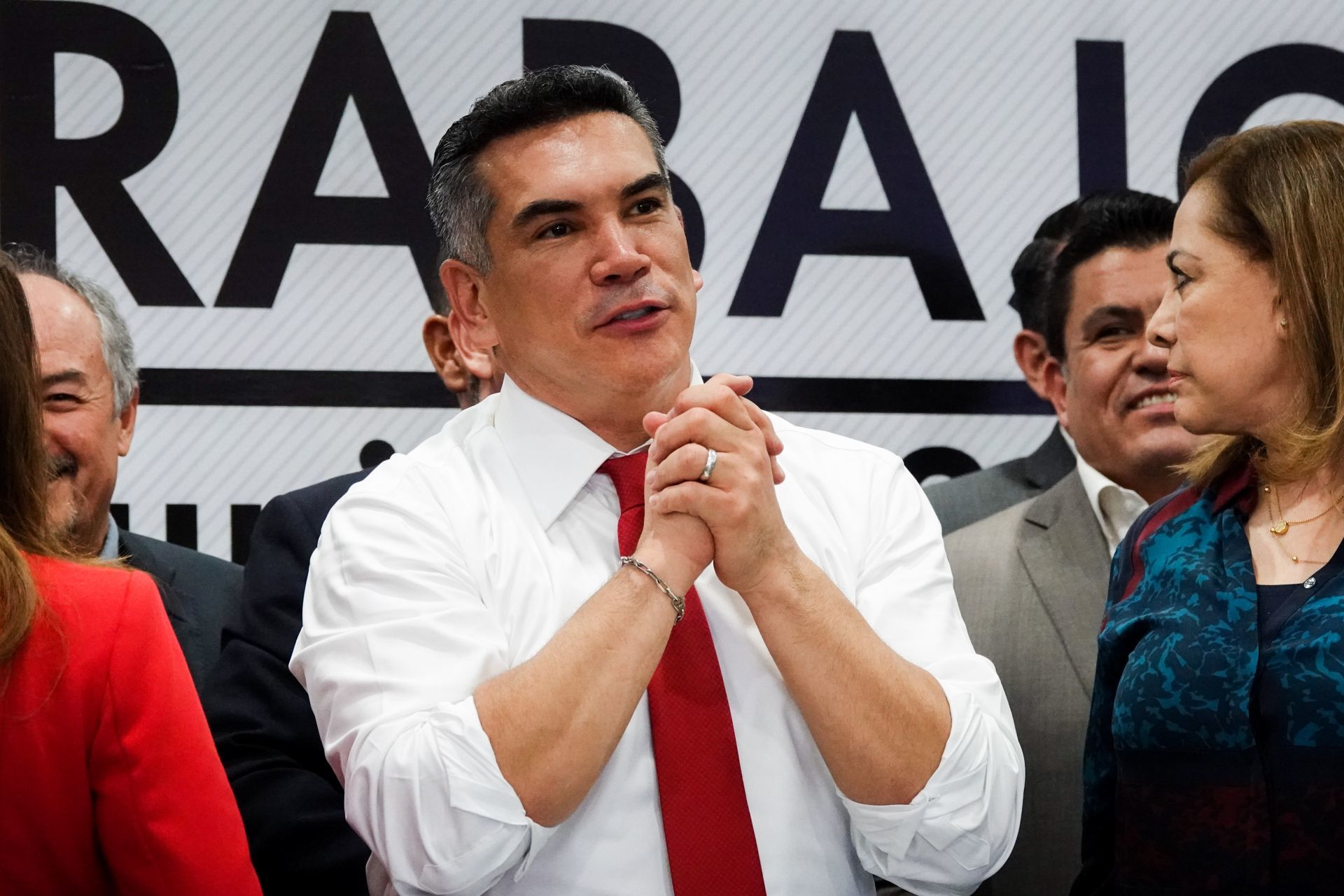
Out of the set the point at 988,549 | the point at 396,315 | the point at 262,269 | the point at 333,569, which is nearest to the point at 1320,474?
the point at 988,549

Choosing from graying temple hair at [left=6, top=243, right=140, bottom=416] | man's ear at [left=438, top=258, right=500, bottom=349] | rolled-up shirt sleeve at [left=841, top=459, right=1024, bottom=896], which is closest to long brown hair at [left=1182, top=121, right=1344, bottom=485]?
rolled-up shirt sleeve at [left=841, top=459, right=1024, bottom=896]

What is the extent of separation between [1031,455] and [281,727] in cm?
173

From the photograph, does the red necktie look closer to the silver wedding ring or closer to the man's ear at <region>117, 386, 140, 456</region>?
the silver wedding ring

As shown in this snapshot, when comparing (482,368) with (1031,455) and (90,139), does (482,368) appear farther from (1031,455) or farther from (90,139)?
(1031,455)

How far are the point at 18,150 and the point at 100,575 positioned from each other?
1.69 metres

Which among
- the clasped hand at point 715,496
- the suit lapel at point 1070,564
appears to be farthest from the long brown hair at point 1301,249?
the suit lapel at point 1070,564

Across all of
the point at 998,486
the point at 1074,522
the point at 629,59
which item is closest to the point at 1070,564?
the point at 1074,522

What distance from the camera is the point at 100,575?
157 cm

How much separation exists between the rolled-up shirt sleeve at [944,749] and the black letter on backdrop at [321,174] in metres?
1.40

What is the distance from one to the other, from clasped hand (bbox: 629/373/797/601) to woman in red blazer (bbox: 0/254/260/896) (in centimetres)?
58

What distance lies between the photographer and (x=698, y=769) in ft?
5.74

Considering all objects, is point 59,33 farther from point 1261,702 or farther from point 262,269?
point 1261,702

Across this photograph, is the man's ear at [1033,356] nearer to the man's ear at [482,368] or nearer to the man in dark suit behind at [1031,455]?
the man in dark suit behind at [1031,455]

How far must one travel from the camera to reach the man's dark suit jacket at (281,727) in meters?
2.12
